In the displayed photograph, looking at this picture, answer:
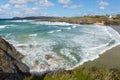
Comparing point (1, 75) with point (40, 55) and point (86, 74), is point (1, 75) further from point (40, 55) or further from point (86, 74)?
point (40, 55)

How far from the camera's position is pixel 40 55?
75.7ft

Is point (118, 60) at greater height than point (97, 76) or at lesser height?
lesser

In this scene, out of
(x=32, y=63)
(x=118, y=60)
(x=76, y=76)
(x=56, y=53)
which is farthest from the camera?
(x=56, y=53)

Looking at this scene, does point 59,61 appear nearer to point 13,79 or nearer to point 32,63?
point 32,63

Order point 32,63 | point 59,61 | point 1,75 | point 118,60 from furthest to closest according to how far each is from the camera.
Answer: point 118,60, point 59,61, point 32,63, point 1,75

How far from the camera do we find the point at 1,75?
9.25m

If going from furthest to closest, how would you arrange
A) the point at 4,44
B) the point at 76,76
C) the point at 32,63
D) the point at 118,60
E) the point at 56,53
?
the point at 56,53 → the point at 118,60 → the point at 32,63 → the point at 4,44 → the point at 76,76

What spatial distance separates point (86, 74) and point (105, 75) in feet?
2.24

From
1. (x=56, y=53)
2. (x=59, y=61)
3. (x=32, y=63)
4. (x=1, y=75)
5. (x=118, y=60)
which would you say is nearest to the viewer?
(x=1, y=75)

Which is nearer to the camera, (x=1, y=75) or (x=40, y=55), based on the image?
(x=1, y=75)

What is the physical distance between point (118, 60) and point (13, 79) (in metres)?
14.8

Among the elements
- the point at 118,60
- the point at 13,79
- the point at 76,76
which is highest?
the point at 76,76

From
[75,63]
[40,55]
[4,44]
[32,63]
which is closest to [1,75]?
[4,44]

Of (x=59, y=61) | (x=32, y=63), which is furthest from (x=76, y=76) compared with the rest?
Result: (x=59, y=61)
